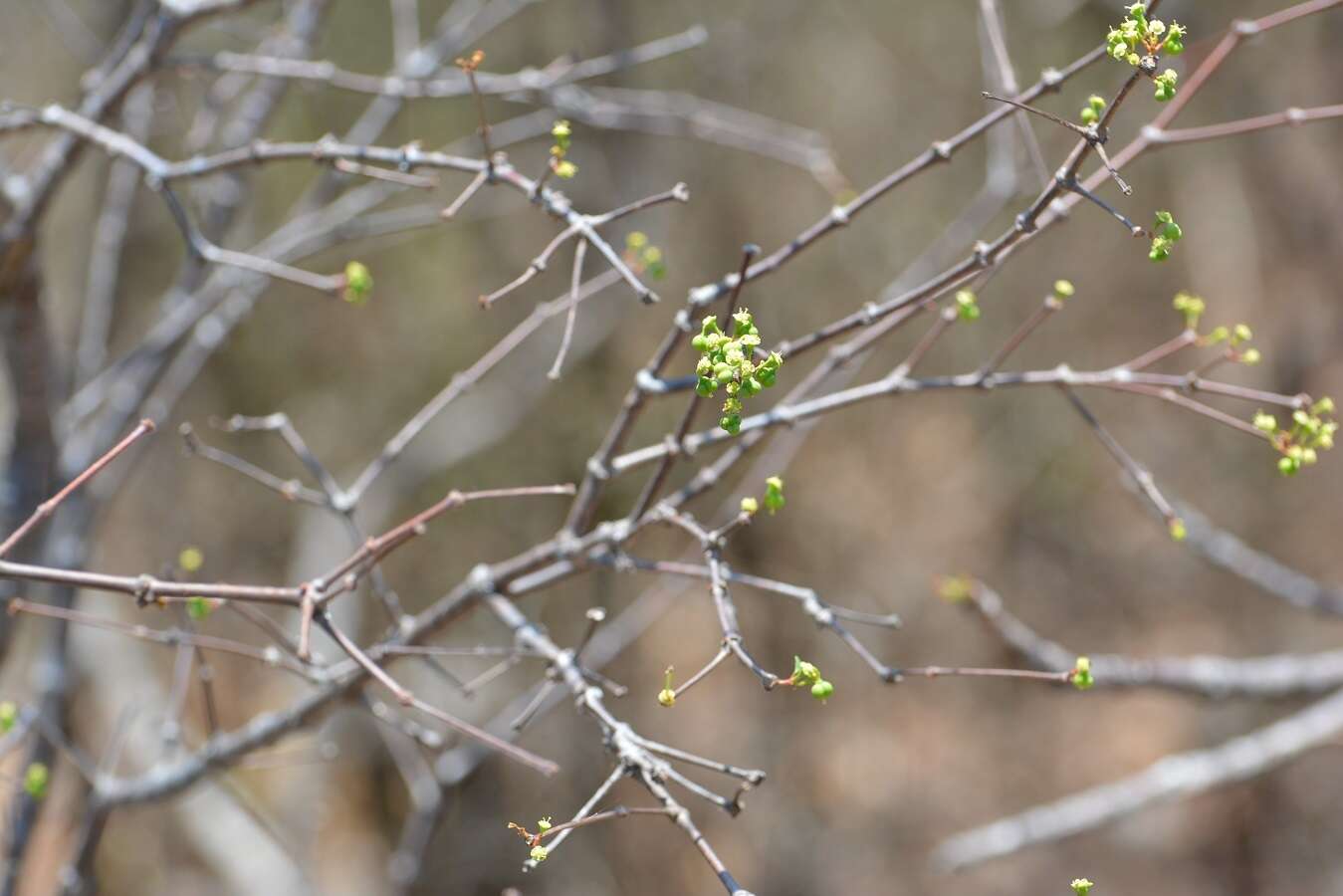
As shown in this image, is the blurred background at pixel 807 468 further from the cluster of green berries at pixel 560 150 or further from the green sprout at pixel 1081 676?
the green sprout at pixel 1081 676

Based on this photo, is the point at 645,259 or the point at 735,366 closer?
the point at 735,366

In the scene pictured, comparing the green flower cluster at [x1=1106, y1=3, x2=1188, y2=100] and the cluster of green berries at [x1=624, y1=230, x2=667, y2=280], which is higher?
the green flower cluster at [x1=1106, y1=3, x2=1188, y2=100]

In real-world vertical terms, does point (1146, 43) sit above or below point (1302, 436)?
Answer: above

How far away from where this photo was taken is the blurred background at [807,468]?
2.86m

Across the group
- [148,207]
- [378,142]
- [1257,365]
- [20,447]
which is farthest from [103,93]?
[1257,365]

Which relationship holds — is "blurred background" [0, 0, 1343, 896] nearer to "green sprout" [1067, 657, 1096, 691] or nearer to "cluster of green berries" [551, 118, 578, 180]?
"cluster of green berries" [551, 118, 578, 180]

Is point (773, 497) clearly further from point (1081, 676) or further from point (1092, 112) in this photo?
point (1092, 112)

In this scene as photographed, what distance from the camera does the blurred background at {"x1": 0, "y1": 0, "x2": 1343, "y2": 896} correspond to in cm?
286

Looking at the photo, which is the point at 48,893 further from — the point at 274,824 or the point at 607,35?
the point at 607,35

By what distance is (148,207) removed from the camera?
3459 mm

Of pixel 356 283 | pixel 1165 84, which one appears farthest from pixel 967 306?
pixel 356 283

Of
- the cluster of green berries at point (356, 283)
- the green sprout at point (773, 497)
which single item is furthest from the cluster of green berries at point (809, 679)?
the cluster of green berries at point (356, 283)

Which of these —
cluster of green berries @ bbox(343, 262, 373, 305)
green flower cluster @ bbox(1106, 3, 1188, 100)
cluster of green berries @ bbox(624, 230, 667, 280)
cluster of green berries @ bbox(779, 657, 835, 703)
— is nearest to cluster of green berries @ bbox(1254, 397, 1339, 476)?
green flower cluster @ bbox(1106, 3, 1188, 100)

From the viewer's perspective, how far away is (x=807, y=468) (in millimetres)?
3191
